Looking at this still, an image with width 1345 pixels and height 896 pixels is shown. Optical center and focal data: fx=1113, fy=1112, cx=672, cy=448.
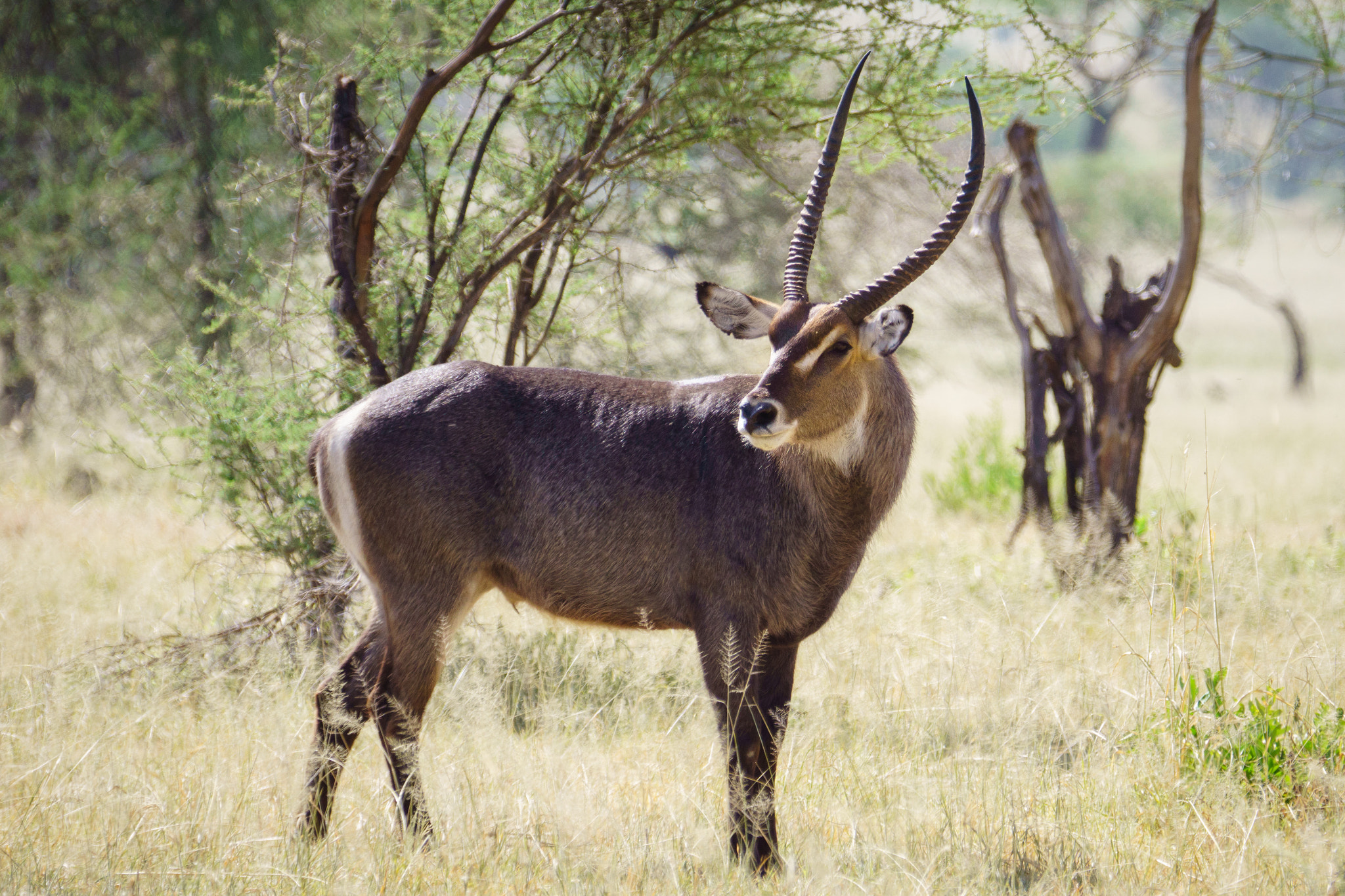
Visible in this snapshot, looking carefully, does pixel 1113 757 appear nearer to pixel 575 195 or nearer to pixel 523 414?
pixel 523 414

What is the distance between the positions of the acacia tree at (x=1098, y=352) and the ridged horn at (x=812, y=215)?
271cm

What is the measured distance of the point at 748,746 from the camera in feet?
11.7

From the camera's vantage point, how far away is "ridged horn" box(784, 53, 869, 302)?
374 centimetres

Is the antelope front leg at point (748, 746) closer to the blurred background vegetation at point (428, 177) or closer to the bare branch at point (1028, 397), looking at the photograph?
the blurred background vegetation at point (428, 177)

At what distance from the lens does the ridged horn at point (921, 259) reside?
358 centimetres

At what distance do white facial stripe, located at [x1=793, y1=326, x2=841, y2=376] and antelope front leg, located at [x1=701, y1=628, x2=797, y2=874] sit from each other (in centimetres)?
87

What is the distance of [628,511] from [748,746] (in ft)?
2.81

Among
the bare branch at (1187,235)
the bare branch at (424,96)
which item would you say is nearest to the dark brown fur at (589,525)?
the bare branch at (424,96)

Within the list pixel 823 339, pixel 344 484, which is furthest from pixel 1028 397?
pixel 344 484

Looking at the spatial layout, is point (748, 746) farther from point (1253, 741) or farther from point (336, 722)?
point (1253, 741)

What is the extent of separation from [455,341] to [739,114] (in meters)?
1.67

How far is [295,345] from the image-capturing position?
5582 millimetres

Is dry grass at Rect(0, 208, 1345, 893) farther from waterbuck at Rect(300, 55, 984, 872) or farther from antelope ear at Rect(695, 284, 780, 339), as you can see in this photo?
antelope ear at Rect(695, 284, 780, 339)

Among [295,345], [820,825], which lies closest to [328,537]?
[295,345]
